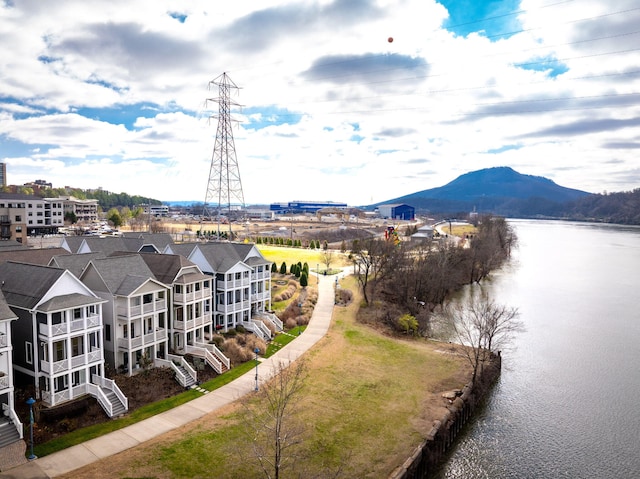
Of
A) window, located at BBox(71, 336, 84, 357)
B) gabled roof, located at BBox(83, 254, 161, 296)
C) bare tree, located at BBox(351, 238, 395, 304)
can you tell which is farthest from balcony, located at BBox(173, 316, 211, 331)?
bare tree, located at BBox(351, 238, 395, 304)

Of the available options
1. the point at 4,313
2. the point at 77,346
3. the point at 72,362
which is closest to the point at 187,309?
the point at 77,346

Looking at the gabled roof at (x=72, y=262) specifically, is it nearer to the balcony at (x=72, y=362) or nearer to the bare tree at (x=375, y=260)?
the balcony at (x=72, y=362)

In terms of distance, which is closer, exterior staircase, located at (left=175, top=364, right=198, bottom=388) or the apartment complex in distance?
exterior staircase, located at (left=175, top=364, right=198, bottom=388)

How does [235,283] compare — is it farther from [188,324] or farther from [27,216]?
[27,216]

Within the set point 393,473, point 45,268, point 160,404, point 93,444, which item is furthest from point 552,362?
point 45,268

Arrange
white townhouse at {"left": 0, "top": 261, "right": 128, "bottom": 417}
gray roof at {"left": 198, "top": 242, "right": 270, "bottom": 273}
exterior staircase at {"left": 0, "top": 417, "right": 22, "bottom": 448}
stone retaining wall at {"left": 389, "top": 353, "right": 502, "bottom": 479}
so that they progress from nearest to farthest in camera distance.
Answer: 1. exterior staircase at {"left": 0, "top": 417, "right": 22, "bottom": 448}
2. stone retaining wall at {"left": 389, "top": 353, "right": 502, "bottom": 479}
3. white townhouse at {"left": 0, "top": 261, "right": 128, "bottom": 417}
4. gray roof at {"left": 198, "top": 242, "right": 270, "bottom": 273}

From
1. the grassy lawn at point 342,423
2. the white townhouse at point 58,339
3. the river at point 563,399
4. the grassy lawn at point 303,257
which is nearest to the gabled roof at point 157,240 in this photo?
the white townhouse at point 58,339

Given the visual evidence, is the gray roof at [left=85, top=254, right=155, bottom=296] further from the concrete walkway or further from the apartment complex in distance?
the apartment complex in distance
